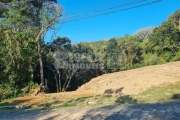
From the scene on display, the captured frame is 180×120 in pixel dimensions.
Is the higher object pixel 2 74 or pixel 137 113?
pixel 2 74

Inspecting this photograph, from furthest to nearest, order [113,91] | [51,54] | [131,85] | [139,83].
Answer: [51,54] < [113,91] < [131,85] < [139,83]

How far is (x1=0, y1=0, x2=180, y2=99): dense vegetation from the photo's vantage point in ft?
47.2

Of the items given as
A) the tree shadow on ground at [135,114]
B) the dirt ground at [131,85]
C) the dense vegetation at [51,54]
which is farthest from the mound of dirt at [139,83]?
the tree shadow on ground at [135,114]

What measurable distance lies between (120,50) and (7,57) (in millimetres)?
17201

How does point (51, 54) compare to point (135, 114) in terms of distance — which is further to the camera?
point (51, 54)

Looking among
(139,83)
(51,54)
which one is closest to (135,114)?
(139,83)

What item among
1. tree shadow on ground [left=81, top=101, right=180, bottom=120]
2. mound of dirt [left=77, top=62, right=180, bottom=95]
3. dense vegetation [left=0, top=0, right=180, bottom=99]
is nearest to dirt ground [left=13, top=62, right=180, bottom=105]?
mound of dirt [left=77, top=62, right=180, bottom=95]

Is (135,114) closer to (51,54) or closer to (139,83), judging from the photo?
(139,83)

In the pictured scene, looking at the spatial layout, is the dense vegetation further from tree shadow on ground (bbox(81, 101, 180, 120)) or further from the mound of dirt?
tree shadow on ground (bbox(81, 101, 180, 120))

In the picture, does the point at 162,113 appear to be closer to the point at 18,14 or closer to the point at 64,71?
the point at 18,14

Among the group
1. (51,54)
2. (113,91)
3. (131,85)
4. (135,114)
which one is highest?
(51,54)

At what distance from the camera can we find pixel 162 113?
19.1ft

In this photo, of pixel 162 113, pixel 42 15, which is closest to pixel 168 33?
pixel 42 15

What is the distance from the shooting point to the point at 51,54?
21844mm
